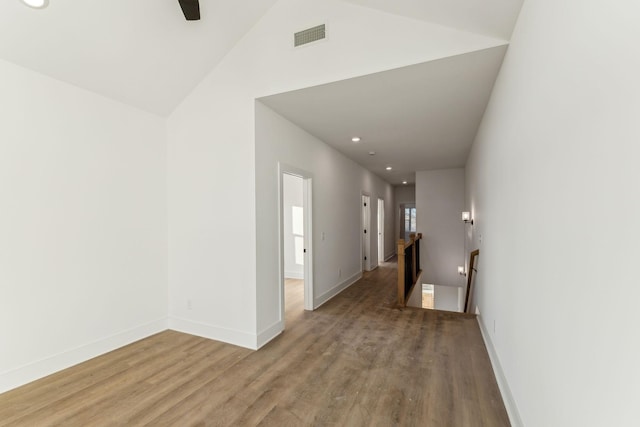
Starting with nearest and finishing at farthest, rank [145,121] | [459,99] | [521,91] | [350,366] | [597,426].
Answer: [597,426], [521,91], [350,366], [459,99], [145,121]

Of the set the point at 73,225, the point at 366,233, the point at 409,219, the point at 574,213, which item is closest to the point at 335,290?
the point at 366,233

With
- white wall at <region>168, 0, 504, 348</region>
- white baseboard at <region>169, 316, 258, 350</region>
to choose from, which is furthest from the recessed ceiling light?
white baseboard at <region>169, 316, 258, 350</region>

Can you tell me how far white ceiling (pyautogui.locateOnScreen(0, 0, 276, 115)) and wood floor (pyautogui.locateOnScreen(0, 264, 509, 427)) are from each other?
9.40 ft

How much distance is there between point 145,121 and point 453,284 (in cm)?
753

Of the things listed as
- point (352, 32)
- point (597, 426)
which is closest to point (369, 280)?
point (352, 32)

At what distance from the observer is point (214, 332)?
3.53 metres

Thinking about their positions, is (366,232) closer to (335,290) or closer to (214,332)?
(335,290)

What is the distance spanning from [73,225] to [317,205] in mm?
3037

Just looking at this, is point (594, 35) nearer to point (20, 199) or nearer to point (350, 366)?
point (350, 366)

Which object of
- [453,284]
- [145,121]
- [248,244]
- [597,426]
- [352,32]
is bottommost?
[453,284]

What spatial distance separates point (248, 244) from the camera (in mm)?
3334

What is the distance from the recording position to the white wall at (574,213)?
85 cm

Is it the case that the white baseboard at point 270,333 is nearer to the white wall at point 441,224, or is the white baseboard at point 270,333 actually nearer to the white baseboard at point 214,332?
the white baseboard at point 214,332

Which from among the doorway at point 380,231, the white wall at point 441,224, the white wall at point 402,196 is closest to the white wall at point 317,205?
the doorway at point 380,231
